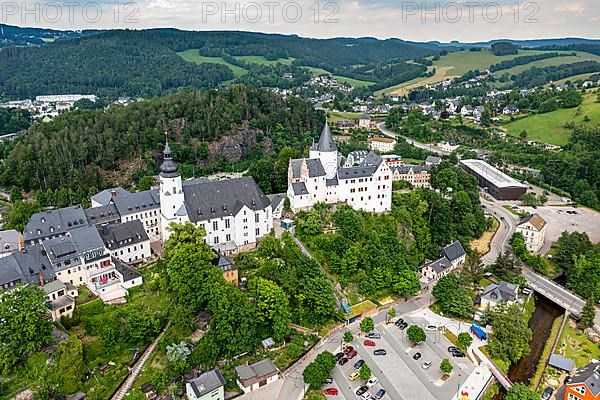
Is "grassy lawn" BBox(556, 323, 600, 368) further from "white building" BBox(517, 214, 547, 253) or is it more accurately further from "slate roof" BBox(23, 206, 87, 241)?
"slate roof" BBox(23, 206, 87, 241)

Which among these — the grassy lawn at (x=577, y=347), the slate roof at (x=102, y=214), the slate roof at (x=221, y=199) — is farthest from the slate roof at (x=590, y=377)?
the slate roof at (x=102, y=214)

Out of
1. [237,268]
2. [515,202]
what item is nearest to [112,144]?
[237,268]

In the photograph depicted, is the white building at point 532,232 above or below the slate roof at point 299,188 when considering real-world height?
below

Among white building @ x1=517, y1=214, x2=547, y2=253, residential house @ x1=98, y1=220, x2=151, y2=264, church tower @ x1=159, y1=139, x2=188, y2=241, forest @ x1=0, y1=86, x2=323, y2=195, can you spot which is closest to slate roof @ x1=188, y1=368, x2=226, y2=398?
residential house @ x1=98, y1=220, x2=151, y2=264

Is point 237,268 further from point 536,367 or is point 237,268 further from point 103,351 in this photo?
point 536,367

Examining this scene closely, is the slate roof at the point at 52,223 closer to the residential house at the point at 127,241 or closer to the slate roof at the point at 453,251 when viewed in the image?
the residential house at the point at 127,241
